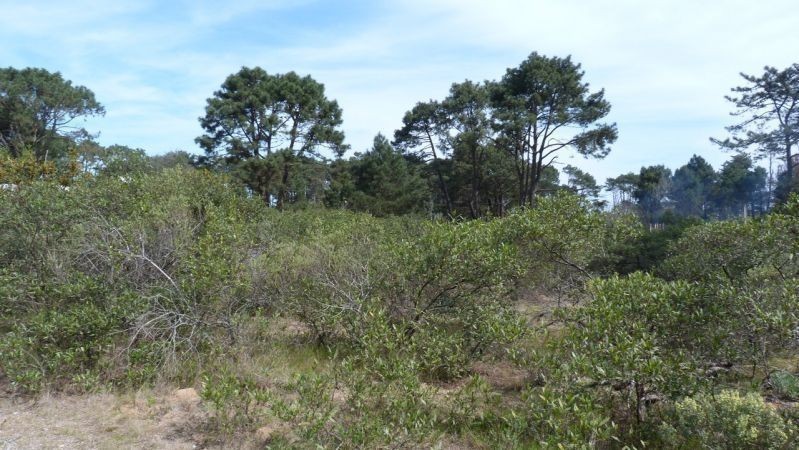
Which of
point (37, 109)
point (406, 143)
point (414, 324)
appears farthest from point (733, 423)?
point (37, 109)

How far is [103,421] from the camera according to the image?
4562 millimetres

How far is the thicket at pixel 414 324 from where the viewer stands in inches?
145

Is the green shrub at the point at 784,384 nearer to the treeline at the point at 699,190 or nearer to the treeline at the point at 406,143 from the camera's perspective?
the treeline at the point at 699,190

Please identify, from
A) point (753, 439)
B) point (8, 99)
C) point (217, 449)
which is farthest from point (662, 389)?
point (8, 99)

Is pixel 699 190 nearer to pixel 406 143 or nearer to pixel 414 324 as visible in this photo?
pixel 406 143

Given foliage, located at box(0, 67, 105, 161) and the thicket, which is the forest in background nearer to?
the thicket

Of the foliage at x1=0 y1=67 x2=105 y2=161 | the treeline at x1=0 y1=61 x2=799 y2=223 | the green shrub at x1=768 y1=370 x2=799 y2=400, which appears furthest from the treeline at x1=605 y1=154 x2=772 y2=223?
the foliage at x1=0 y1=67 x2=105 y2=161

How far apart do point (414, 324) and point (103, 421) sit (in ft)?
9.50

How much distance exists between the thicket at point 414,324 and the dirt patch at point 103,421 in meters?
0.21

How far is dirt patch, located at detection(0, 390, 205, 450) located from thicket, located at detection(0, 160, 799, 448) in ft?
0.68

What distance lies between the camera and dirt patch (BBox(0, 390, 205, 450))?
427cm

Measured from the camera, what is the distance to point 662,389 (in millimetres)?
3627

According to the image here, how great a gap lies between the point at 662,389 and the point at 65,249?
6.23 metres

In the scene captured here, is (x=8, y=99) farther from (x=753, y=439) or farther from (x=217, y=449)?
(x=753, y=439)
